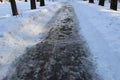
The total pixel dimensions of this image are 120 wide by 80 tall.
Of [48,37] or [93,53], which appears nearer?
[93,53]

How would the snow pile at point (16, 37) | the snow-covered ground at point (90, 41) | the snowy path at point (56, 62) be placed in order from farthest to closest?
the snow pile at point (16, 37) → the snow-covered ground at point (90, 41) → the snowy path at point (56, 62)

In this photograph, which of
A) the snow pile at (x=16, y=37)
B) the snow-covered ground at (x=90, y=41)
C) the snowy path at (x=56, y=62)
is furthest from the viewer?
the snow pile at (x=16, y=37)

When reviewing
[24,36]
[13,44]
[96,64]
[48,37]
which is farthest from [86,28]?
[96,64]

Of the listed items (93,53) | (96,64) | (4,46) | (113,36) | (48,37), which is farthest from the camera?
(48,37)

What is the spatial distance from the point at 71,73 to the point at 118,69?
4.54ft

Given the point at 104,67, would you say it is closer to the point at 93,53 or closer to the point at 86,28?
the point at 93,53

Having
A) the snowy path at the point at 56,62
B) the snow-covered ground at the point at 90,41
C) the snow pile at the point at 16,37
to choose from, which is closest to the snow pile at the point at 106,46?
the snow-covered ground at the point at 90,41

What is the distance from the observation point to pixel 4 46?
410 inches

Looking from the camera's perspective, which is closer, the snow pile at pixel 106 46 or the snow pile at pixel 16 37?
the snow pile at pixel 106 46

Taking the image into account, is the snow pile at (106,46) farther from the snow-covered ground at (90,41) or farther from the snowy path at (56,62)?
the snowy path at (56,62)

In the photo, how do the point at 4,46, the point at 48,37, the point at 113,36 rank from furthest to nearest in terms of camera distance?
the point at 48,37, the point at 113,36, the point at 4,46

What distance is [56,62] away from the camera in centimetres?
859

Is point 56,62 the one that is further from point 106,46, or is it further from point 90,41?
point 90,41

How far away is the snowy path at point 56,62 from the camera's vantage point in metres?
7.45
